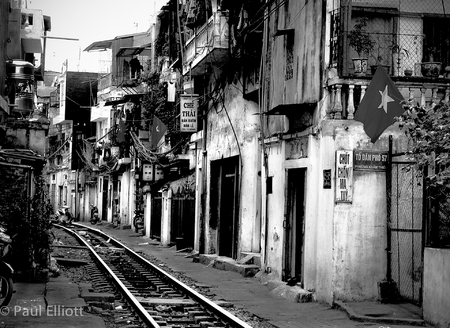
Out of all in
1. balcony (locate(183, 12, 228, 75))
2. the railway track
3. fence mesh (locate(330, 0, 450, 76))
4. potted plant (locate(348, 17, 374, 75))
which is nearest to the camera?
Result: the railway track

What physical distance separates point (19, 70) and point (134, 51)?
83.4 ft

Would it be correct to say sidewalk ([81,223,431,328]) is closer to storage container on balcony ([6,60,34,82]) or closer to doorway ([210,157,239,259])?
doorway ([210,157,239,259])

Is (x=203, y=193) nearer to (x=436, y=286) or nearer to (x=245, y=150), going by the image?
(x=245, y=150)

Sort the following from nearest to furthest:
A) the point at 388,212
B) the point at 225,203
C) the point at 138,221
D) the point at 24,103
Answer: the point at 388,212 < the point at 24,103 < the point at 225,203 < the point at 138,221

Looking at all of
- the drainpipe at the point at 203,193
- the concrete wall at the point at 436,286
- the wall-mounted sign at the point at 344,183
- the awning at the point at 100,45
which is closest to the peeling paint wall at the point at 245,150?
the drainpipe at the point at 203,193

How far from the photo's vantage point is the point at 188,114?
2647 centimetres

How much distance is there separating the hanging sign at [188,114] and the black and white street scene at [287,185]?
0.17 feet

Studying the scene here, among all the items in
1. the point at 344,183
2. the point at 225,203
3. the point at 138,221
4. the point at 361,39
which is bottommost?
the point at 138,221

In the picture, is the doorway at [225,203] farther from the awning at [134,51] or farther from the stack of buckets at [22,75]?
the awning at [134,51]

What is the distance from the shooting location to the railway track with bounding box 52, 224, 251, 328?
→ 39.7 feet

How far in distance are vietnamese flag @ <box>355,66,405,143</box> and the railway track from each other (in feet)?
13.6

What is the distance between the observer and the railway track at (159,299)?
12109mm

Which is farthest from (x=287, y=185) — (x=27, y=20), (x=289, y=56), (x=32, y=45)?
(x=27, y=20)

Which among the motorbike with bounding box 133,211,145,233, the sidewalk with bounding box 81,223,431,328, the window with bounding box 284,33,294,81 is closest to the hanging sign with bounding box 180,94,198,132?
the sidewalk with bounding box 81,223,431,328
